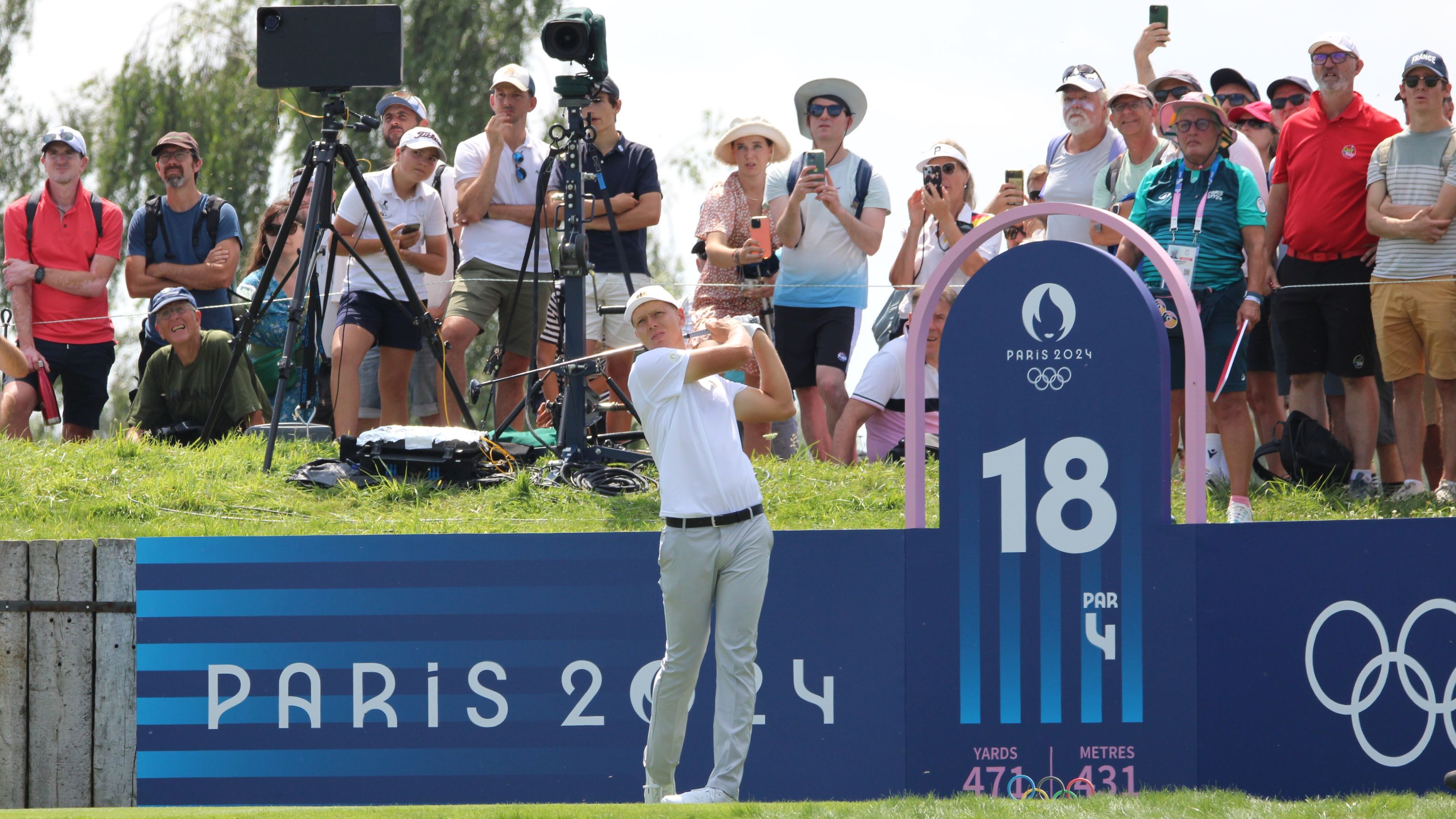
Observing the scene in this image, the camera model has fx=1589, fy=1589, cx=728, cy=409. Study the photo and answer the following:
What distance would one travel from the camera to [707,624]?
573cm

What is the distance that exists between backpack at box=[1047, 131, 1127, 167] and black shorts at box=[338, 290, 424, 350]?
141 inches

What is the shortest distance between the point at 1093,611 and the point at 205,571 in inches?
139

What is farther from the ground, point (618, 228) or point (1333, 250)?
point (618, 228)

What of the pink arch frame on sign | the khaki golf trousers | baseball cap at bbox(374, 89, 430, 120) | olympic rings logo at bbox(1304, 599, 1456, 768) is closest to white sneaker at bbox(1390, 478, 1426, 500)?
olympic rings logo at bbox(1304, 599, 1456, 768)

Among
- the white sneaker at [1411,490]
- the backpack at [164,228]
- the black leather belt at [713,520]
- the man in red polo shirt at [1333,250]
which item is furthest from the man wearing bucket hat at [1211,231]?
the backpack at [164,228]

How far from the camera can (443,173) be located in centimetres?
898

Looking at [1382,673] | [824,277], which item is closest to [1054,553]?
[1382,673]

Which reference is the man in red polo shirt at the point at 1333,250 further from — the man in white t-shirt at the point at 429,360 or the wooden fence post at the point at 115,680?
the wooden fence post at the point at 115,680

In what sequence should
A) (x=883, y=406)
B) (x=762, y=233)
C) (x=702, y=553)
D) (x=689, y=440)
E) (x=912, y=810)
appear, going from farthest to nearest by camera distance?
1. (x=762, y=233)
2. (x=883, y=406)
3. (x=689, y=440)
4. (x=702, y=553)
5. (x=912, y=810)

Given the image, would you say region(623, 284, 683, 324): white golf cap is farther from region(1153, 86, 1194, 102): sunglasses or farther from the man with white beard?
region(1153, 86, 1194, 102): sunglasses

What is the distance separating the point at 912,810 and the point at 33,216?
261 inches

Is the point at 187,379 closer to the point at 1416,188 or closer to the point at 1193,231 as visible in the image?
the point at 1193,231

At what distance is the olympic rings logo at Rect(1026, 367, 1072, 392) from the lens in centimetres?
621

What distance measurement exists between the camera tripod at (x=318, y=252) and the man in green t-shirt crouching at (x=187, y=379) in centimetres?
44
